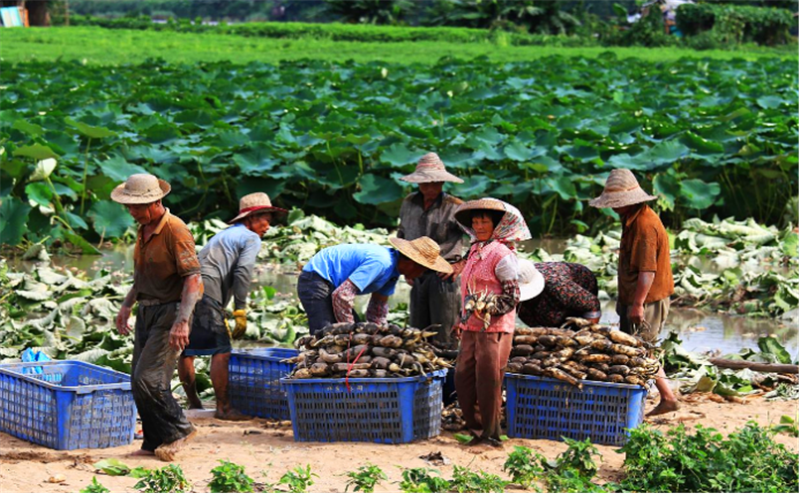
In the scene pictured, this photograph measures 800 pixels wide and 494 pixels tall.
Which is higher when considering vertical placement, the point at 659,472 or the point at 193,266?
the point at 193,266

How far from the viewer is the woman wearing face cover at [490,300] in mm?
5832

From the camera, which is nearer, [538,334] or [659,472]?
[659,472]

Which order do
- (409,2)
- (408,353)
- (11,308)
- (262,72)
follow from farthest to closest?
1. (409,2)
2. (262,72)
3. (11,308)
4. (408,353)

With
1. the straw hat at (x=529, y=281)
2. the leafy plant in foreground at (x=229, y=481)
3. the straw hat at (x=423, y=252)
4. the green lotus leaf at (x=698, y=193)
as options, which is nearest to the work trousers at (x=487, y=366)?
the straw hat at (x=529, y=281)

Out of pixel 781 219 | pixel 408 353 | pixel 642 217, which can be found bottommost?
pixel 781 219

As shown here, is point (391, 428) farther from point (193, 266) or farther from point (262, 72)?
point (262, 72)

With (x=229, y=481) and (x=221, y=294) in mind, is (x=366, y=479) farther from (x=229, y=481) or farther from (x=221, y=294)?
(x=221, y=294)

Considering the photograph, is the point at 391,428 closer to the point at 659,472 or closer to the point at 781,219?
the point at 659,472

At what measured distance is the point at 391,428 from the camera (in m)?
5.91

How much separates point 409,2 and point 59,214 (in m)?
37.7

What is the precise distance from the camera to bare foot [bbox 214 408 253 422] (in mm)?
6598

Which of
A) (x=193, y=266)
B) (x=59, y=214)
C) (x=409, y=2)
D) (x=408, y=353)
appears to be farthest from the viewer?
(x=409, y=2)

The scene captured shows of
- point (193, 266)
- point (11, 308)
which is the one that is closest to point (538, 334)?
point (193, 266)

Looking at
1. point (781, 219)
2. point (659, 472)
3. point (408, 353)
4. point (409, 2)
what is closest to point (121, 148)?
point (781, 219)
